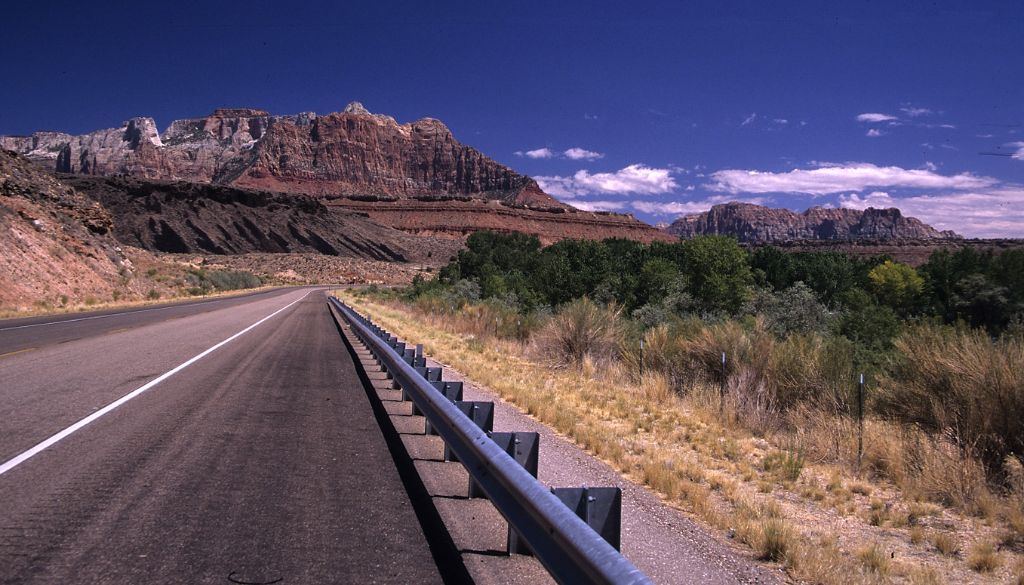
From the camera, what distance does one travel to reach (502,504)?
15.3 feet

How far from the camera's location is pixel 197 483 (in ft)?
19.5

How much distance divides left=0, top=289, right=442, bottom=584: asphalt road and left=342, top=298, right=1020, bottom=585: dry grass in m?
2.27

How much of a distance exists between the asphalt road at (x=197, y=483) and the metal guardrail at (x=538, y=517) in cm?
59

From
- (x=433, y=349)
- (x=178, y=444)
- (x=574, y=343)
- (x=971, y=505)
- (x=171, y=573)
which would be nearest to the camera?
(x=171, y=573)

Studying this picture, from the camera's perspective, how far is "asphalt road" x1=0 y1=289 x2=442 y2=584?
4.33 meters

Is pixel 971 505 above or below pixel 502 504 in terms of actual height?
below

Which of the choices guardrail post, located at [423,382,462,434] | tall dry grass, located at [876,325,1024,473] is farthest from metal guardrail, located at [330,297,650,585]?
tall dry grass, located at [876,325,1024,473]

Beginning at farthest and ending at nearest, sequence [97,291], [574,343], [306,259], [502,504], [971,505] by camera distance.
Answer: [306,259], [97,291], [574,343], [971,505], [502,504]

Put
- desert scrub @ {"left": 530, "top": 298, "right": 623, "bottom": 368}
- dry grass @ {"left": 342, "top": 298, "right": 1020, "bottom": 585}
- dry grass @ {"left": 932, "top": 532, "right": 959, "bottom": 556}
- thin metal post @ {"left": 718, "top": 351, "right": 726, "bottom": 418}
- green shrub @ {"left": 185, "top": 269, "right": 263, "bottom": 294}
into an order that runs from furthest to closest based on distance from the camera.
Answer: green shrub @ {"left": 185, "top": 269, "right": 263, "bottom": 294} < desert scrub @ {"left": 530, "top": 298, "right": 623, "bottom": 368} < thin metal post @ {"left": 718, "top": 351, "right": 726, "bottom": 418} < dry grass @ {"left": 932, "top": 532, "right": 959, "bottom": 556} < dry grass @ {"left": 342, "top": 298, "right": 1020, "bottom": 585}

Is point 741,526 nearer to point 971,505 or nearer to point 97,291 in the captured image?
point 971,505

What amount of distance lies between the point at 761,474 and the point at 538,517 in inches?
158

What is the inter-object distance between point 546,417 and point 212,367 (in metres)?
7.11

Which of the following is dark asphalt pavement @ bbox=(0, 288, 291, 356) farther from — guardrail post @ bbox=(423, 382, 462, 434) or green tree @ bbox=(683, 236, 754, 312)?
green tree @ bbox=(683, 236, 754, 312)

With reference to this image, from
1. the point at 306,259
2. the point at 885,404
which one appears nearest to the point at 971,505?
the point at 885,404
